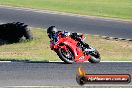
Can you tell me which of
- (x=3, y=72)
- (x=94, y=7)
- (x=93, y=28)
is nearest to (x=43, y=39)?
(x=93, y=28)

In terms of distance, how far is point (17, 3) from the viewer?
131 feet

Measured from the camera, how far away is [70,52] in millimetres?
16938

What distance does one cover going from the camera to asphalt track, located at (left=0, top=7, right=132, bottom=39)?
2922 centimetres

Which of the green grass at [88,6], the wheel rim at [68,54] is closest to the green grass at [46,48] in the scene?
the wheel rim at [68,54]

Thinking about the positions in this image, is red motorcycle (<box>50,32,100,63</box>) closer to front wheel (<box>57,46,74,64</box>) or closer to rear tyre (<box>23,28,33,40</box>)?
front wheel (<box>57,46,74,64</box>)

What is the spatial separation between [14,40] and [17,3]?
15.6m

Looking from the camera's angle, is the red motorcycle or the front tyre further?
the front tyre

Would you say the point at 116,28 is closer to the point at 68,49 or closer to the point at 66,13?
the point at 66,13

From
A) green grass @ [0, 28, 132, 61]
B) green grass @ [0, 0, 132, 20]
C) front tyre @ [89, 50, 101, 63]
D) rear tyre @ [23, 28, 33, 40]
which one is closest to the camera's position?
front tyre @ [89, 50, 101, 63]

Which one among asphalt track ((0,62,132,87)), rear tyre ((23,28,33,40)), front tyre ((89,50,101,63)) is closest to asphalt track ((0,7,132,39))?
rear tyre ((23,28,33,40))

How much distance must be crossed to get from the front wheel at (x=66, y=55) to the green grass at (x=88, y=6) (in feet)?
60.2

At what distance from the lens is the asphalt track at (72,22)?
29.2 m

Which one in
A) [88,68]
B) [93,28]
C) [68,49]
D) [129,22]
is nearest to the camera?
[88,68]

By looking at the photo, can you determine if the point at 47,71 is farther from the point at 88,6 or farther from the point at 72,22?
the point at 88,6
